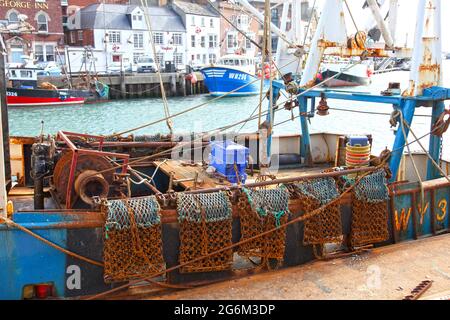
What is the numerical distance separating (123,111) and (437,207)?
35544 mm

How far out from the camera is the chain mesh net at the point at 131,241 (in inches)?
212

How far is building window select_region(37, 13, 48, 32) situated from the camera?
5872cm

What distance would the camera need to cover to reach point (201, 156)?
9.37m

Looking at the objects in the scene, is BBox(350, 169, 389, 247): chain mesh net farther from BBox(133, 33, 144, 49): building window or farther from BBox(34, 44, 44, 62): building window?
BBox(133, 33, 144, 49): building window

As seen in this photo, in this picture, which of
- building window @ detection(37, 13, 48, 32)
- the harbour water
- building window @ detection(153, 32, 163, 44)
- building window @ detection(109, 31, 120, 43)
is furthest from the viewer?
building window @ detection(153, 32, 163, 44)

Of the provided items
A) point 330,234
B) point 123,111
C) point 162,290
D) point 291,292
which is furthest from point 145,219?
point 123,111

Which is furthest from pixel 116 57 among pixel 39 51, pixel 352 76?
pixel 352 76

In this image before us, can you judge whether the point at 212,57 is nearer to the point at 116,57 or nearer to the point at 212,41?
the point at 212,41

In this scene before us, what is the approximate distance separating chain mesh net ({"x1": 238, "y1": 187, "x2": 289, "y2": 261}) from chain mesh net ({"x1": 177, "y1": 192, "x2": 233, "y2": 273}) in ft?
0.70

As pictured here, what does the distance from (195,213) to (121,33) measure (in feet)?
204

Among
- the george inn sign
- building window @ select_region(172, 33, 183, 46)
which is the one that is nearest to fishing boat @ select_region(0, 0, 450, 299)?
the george inn sign
